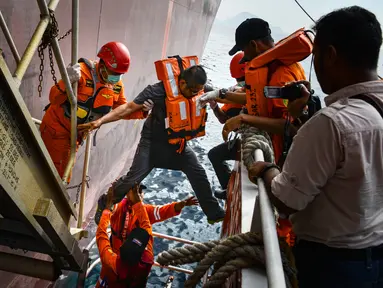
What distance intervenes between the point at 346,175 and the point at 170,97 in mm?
3123

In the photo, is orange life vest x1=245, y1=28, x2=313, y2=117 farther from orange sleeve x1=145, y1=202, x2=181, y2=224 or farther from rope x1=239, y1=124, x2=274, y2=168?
orange sleeve x1=145, y1=202, x2=181, y2=224

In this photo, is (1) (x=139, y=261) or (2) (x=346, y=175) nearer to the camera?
(2) (x=346, y=175)

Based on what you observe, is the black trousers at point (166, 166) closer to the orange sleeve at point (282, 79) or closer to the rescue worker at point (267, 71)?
the rescue worker at point (267, 71)

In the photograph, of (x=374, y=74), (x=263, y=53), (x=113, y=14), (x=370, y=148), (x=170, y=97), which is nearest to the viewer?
(x=370, y=148)

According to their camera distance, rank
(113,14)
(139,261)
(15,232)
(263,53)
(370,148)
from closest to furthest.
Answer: (370,148) → (15,232) → (263,53) → (139,261) → (113,14)

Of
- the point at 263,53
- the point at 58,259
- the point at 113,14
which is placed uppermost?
the point at 113,14

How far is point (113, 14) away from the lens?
4777 millimetres

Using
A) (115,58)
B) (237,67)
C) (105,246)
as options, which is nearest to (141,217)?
(105,246)

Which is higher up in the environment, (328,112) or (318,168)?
(328,112)

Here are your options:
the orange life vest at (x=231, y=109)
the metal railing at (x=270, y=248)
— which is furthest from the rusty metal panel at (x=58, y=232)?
the orange life vest at (x=231, y=109)

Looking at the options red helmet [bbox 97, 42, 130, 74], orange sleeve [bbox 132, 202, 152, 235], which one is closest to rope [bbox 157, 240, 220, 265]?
orange sleeve [bbox 132, 202, 152, 235]

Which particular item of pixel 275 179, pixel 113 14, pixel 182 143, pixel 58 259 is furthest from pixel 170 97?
pixel 275 179

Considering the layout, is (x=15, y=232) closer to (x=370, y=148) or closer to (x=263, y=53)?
(x=370, y=148)

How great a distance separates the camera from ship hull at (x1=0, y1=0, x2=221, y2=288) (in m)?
2.85
